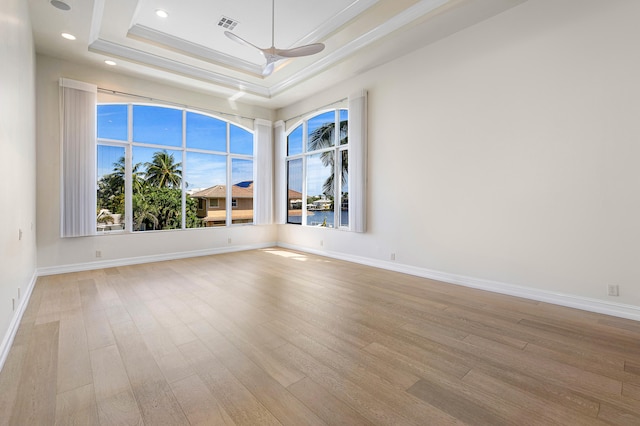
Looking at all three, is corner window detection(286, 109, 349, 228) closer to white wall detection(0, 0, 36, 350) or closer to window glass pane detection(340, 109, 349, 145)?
window glass pane detection(340, 109, 349, 145)

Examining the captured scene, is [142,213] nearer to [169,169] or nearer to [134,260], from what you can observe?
[134,260]

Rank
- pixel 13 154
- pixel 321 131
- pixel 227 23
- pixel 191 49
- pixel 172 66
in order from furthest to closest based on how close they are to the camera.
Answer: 1. pixel 321 131
2. pixel 172 66
3. pixel 191 49
4. pixel 227 23
5. pixel 13 154

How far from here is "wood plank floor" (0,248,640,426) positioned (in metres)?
1.76

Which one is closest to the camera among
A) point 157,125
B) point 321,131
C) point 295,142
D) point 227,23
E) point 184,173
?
point 227,23

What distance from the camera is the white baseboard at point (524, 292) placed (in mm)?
3170

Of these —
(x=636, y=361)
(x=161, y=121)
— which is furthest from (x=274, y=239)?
(x=636, y=361)

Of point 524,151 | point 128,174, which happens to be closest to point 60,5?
point 128,174

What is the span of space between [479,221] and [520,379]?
8.21 ft

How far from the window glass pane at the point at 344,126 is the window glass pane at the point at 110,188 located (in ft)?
14.0

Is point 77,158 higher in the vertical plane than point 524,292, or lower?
higher

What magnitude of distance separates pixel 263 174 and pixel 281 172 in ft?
1.52

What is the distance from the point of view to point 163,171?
625 centimetres

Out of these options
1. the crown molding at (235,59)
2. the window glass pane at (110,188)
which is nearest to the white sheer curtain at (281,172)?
the crown molding at (235,59)

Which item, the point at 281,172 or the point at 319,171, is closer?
the point at 319,171
